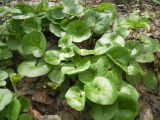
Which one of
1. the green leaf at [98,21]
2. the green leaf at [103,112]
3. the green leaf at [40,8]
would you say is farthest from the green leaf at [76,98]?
the green leaf at [40,8]

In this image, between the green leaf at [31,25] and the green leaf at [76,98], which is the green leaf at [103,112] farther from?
the green leaf at [31,25]

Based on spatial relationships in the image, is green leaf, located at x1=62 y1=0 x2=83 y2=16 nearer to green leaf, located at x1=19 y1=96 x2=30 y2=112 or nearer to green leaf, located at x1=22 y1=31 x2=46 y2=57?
green leaf, located at x1=22 y1=31 x2=46 y2=57

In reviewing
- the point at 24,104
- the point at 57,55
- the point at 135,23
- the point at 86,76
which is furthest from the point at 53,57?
the point at 135,23

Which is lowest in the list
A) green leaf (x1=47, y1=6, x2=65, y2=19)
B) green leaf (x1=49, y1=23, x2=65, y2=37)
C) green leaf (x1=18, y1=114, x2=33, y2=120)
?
green leaf (x1=18, y1=114, x2=33, y2=120)

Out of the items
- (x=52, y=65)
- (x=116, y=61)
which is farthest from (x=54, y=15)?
(x=116, y=61)

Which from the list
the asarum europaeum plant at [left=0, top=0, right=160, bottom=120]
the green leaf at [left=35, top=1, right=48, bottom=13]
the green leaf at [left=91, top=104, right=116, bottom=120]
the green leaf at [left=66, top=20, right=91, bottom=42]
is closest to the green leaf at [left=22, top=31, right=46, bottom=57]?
the asarum europaeum plant at [left=0, top=0, right=160, bottom=120]

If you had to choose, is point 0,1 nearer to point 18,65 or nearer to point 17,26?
point 17,26

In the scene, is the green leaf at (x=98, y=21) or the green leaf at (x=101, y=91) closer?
the green leaf at (x=101, y=91)
